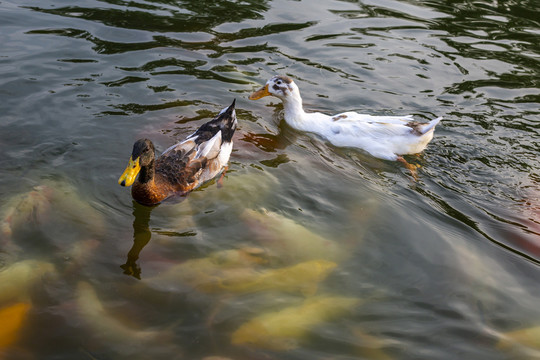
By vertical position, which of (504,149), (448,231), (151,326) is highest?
(504,149)

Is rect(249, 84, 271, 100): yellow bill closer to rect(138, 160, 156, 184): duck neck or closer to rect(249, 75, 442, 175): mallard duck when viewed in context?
rect(249, 75, 442, 175): mallard duck

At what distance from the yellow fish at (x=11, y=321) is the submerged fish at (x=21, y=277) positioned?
0.10m

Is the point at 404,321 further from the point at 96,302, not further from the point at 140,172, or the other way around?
the point at 140,172

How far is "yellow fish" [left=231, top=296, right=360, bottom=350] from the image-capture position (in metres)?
4.43

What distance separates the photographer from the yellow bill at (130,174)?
218 inches

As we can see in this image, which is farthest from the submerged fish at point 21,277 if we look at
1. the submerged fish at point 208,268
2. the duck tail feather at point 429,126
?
the duck tail feather at point 429,126

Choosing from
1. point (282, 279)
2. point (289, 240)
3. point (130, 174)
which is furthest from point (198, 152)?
point (282, 279)

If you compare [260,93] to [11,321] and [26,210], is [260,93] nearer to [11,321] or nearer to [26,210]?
[26,210]

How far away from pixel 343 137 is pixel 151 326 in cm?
410

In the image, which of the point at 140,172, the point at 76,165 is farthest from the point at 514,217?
the point at 76,165

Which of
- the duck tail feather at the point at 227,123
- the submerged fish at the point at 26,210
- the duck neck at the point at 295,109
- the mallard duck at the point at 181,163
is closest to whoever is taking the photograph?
the submerged fish at the point at 26,210

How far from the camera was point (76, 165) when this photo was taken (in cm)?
643

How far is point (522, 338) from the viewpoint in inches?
186

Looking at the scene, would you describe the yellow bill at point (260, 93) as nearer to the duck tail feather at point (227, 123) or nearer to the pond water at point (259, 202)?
the pond water at point (259, 202)
